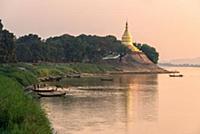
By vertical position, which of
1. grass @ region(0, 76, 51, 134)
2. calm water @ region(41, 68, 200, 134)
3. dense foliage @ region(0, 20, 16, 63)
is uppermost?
dense foliage @ region(0, 20, 16, 63)

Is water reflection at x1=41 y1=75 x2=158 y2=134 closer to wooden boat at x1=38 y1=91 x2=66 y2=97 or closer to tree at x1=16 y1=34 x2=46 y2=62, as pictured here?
wooden boat at x1=38 y1=91 x2=66 y2=97

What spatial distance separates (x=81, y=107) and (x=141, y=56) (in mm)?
111391

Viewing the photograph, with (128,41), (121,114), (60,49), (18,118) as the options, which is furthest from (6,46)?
(128,41)

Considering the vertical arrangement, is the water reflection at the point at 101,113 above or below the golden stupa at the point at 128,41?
below

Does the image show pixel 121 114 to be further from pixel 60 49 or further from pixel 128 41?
pixel 128 41

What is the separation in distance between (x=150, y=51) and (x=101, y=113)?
417ft

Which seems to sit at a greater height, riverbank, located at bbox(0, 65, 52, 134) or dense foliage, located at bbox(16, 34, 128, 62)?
dense foliage, located at bbox(16, 34, 128, 62)

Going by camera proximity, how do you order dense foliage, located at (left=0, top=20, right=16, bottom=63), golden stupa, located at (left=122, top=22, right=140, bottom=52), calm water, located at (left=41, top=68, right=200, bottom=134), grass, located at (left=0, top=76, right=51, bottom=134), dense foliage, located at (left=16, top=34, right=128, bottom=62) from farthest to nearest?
golden stupa, located at (left=122, top=22, right=140, bottom=52)
dense foliage, located at (left=16, top=34, right=128, bottom=62)
dense foliage, located at (left=0, top=20, right=16, bottom=63)
calm water, located at (left=41, top=68, right=200, bottom=134)
grass, located at (left=0, top=76, right=51, bottom=134)

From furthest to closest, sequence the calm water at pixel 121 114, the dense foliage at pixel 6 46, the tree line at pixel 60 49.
Result: the tree line at pixel 60 49, the dense foliage at pixel 6 46, the calm water at pixel 121 114

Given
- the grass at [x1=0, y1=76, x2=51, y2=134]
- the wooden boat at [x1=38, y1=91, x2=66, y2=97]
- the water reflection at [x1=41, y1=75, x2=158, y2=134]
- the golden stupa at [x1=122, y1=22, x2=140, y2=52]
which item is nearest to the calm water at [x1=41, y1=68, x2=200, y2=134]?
the water reflection at [x1=41, y1=75, x2=158, y2=134]

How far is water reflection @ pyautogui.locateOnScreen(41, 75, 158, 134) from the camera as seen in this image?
36.8m

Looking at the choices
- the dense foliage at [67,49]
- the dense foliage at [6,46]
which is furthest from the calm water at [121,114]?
the dense foliage at [67,49]

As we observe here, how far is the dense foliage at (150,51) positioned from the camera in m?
169

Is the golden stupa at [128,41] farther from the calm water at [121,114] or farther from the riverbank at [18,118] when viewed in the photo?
the riverbank at [18,118]
